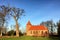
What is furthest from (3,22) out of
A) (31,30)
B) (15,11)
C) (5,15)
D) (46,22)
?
(46,22)

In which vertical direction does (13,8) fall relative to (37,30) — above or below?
above

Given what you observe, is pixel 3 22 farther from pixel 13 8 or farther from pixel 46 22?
pixel 46 22

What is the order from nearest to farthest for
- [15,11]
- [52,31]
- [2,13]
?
[2,13] < [15,11] < [52,31]

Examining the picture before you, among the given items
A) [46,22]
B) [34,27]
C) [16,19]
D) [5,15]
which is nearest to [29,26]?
[34,27]

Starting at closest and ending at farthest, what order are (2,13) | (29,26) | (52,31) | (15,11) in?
(2,13), (15,11), (52,31), (29,26)

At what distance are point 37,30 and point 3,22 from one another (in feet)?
104

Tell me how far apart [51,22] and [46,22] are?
445cm

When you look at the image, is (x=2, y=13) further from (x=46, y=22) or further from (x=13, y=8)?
(x=46, y=22)

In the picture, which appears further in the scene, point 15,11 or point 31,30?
point 31,30

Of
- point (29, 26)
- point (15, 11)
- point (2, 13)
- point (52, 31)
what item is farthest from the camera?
point (29, 26)

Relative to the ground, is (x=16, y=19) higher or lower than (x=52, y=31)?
higher

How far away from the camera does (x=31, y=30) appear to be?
74438 millimetres

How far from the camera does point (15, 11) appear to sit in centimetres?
4794

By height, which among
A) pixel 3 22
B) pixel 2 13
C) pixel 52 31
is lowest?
pixel 52 31
